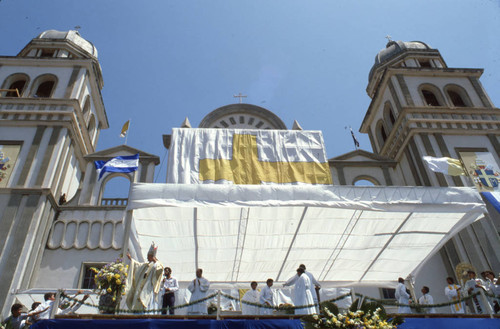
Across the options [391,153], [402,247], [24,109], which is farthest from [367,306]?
[24,109]

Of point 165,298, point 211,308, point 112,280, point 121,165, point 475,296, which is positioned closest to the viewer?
point 112,280

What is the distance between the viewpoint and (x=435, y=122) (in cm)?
2223

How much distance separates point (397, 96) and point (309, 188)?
14477 mm

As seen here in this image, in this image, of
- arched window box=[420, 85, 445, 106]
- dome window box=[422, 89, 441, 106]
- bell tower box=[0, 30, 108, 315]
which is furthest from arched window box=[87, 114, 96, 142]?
dome window box=[422, 89, 441, 106]

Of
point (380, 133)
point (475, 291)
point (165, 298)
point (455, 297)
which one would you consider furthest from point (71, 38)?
point (475, 291)

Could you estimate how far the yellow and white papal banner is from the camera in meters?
16.2

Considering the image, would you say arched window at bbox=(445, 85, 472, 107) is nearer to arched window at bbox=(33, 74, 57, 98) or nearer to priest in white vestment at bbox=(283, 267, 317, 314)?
priest in white vestment at bbox=(283, 267, 317, 314)

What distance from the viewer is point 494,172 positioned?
2011cm

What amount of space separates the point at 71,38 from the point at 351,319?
2682 centimetres

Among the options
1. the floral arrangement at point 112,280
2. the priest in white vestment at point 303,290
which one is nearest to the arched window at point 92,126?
the floral arrangement at point 112,280

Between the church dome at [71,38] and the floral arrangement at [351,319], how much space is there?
83.2 feet

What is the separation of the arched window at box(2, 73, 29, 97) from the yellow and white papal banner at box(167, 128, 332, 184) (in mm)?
12946

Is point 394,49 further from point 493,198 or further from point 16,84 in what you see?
point 16,84

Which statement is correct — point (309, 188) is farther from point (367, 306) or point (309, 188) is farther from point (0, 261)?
point (0, 261)
